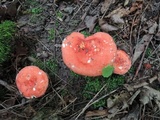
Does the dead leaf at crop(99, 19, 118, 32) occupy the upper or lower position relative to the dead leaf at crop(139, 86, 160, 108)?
upper

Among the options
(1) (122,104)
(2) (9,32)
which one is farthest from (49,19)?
(1) (122,104)

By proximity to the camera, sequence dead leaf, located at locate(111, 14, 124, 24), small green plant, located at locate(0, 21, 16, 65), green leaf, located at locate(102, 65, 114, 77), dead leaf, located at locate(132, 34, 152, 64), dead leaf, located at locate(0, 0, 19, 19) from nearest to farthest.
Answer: green leaf, located at locate(102, 65, 114, 77) < dead leaf, located at locate(132, 34, 152, 64) < small green plant, located at locate(0, 21, 16, 65) < dead leaf, located at locate(111, 14, 124, 24) < dead leaf, located at locate(0, 0, 19, 19)

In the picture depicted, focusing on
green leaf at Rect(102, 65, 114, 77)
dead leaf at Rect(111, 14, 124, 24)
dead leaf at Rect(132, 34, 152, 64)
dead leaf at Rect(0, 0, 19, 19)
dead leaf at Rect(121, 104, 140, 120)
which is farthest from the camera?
dead leaf at Rect(0, 0, 19, 19)

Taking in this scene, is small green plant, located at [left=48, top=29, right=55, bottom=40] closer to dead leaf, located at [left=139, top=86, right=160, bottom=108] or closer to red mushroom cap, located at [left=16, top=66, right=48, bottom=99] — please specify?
red mushroom cap, located at [left=16, top=66, right=48, bottom=99]

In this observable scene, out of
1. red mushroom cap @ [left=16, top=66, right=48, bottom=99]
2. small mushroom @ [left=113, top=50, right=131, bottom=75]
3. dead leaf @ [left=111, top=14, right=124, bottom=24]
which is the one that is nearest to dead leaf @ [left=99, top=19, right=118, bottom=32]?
dead leaf @ [left=111, top=14, right=124, bottom=24]

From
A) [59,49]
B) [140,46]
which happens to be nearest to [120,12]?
[140,46]

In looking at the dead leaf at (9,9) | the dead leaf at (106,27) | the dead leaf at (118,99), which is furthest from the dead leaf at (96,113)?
the dead leaf at (9,9)

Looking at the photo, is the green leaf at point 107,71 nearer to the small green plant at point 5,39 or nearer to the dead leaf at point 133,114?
the dead leaf at point 133,114

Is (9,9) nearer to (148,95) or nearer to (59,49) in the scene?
(59,49)
